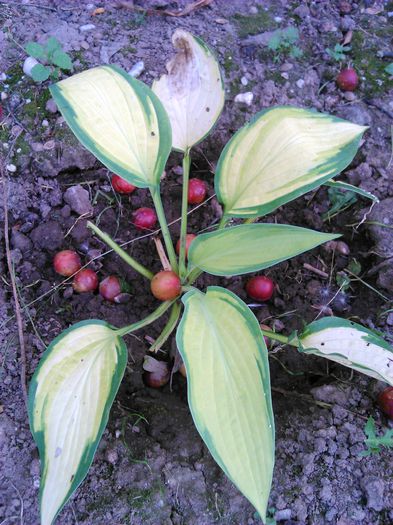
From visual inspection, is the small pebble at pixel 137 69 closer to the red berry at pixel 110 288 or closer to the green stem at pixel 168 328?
the red berry at pixel 110 288

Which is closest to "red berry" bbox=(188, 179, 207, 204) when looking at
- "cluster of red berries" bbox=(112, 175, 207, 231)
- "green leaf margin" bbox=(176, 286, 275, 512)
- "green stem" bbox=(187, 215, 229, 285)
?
"cluster of red berries" bbox=(112, 175, 207, 231)

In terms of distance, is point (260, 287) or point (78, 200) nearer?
point (260, 287)

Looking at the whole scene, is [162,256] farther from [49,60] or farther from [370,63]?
[370,63]

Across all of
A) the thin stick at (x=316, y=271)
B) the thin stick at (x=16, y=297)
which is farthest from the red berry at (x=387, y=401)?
the thin stick at (x=16, y=297)

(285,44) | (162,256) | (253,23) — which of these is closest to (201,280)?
(162,256)

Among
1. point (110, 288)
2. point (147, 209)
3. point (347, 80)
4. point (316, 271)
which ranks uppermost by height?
point (347, 80)

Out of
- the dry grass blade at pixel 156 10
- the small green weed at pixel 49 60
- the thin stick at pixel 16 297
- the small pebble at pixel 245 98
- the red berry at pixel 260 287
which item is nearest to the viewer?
the thin stick at pixel 16 297
